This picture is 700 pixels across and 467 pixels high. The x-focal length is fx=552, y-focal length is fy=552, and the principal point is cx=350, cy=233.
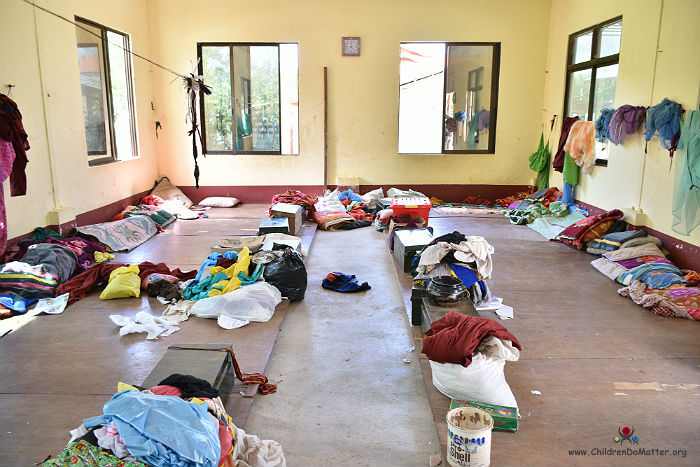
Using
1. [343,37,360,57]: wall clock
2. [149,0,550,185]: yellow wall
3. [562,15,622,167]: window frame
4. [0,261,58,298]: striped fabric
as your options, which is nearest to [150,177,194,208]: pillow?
[149,0,550,185]: yellow wall

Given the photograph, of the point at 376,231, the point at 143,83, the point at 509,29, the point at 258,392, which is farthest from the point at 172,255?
the point at 509,29

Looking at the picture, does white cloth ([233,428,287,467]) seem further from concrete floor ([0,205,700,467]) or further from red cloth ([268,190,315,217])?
red cloth ([268,190,315,217])

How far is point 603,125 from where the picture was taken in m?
7.36

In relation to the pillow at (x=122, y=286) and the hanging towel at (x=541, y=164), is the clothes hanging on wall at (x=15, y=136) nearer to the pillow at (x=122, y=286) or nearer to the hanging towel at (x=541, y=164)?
the pillow at (x=122, y=286)

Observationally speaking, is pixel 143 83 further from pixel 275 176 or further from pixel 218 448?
pixel 218 448

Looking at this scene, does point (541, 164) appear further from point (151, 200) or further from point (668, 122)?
point (151, 200)

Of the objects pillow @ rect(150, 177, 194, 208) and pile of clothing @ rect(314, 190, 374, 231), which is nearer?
pile of clothing @ rect(314, 190, 374, 231)

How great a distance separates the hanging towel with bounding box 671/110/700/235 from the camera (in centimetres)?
541

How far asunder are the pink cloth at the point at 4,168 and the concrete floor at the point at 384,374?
3.50 ft

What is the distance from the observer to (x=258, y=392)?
350 cm

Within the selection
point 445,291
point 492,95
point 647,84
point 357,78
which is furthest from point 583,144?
point 445,291

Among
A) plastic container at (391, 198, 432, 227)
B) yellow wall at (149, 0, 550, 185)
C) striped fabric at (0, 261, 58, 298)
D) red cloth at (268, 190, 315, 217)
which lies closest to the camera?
striped fabric at (0, 261, 58, 298)

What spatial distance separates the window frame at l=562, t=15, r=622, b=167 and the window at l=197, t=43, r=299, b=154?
4568mm

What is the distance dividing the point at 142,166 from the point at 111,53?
6.18 feet
